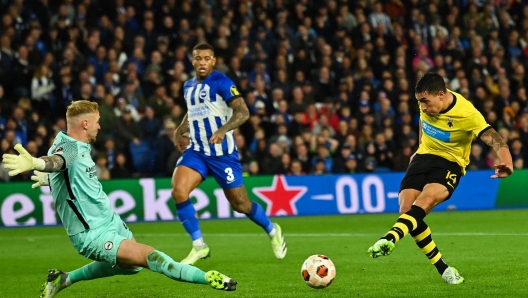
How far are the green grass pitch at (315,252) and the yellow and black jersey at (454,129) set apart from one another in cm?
122

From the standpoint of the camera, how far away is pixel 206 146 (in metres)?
10.2

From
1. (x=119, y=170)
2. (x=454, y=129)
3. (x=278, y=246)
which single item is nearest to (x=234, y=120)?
(x=278, y=246)

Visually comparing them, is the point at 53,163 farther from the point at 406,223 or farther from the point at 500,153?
the point at 500,153

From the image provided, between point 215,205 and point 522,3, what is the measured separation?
11.3 meters

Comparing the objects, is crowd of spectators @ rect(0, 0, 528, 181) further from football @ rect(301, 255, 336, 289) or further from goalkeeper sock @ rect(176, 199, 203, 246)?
football @ rect(301, 255, 336, 289)

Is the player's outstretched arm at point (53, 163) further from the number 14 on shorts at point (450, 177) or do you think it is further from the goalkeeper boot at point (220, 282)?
the number 14 on shorts at point (450, 177)

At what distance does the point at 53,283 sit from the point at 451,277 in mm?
3581

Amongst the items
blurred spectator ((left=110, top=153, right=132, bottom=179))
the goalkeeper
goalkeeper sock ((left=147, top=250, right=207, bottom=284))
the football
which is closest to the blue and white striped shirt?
the football

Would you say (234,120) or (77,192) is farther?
(234,120)

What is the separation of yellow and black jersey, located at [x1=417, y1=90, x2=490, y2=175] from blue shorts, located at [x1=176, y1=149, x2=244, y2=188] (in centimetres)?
247

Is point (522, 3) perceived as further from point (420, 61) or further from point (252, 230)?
point (252, 230)

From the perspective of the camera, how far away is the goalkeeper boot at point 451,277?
8.17 metres

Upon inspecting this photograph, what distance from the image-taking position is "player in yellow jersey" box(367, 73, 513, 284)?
8031mm

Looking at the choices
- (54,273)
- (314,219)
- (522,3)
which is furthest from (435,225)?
(522,3)
